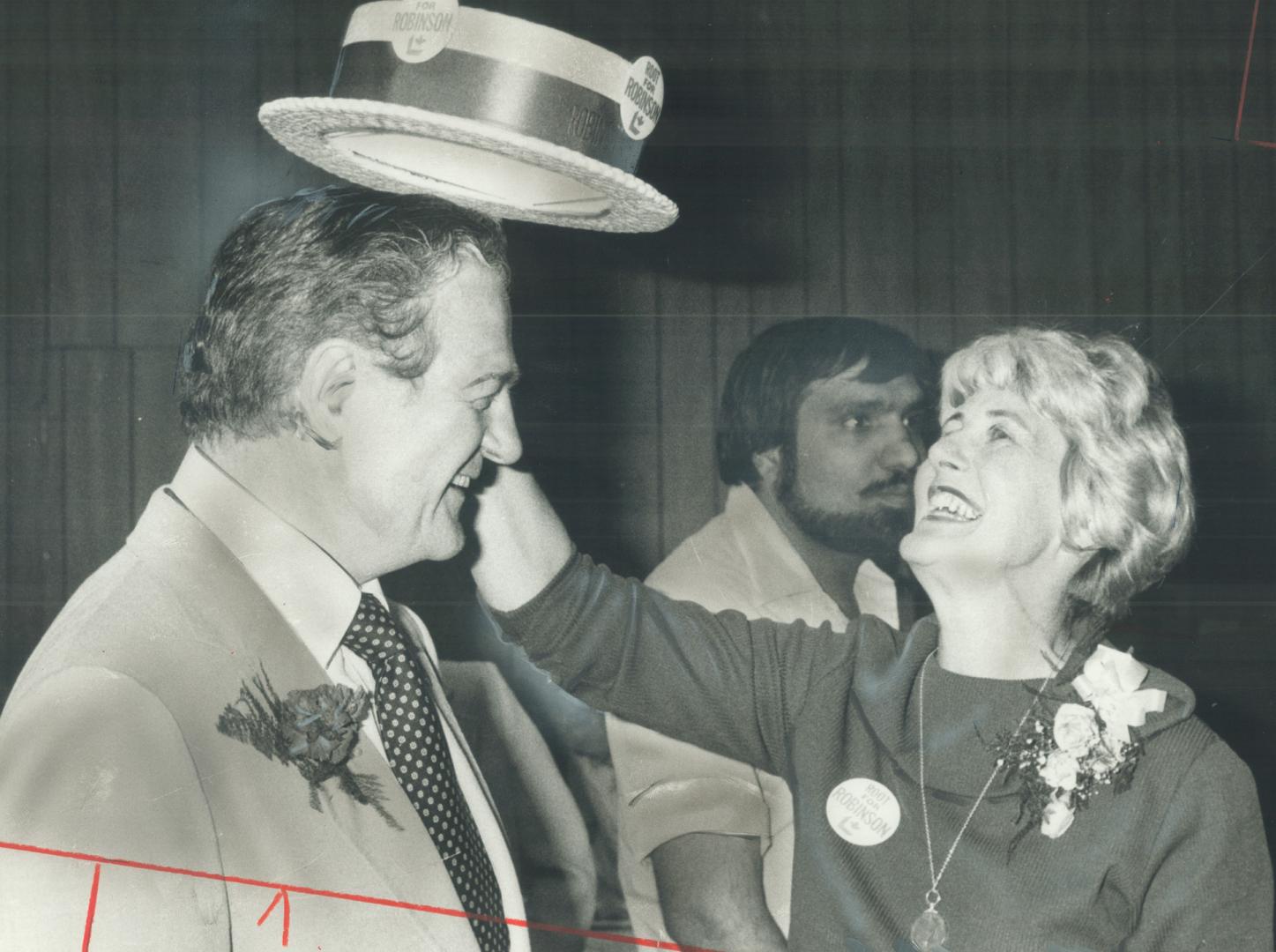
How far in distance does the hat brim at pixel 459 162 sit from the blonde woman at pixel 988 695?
45cm

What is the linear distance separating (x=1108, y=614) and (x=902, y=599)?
0.33m

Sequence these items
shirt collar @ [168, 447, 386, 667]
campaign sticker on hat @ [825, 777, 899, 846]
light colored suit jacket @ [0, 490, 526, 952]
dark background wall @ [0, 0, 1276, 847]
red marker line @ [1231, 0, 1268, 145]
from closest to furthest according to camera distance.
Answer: light colored suit jacket @ [0, 490, 526, 952], shirt collar @ [168, 447, 386, 667], campaign sticker on hat @ [825, 777, 899, 846], dark background wall @ [0, 0, 1276, 847], red marker line @ [1231, 0, 1268, 145]

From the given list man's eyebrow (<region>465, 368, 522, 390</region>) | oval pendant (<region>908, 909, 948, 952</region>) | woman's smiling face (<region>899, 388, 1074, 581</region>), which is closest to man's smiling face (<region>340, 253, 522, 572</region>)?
man's eyebrow (<region>465, 368, 522, 390</region>)

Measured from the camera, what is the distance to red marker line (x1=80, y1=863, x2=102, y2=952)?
1.91m

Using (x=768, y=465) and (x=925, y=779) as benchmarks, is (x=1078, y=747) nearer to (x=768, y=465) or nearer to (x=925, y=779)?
(x=925, y=779)

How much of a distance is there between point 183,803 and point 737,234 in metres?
1.22

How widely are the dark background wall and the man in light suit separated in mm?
114

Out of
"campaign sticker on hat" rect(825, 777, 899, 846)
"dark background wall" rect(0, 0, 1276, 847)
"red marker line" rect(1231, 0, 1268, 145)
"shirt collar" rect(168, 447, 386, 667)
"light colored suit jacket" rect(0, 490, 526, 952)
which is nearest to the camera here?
"light colored suit jacket" rect(0, 490, 526, 952)

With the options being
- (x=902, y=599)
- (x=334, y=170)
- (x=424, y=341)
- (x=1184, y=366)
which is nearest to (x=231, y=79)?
(x=334, y=170)

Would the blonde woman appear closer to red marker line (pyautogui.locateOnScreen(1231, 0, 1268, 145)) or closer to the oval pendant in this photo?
the oval pendant

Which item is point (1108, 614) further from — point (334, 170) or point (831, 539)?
point (334, 170)

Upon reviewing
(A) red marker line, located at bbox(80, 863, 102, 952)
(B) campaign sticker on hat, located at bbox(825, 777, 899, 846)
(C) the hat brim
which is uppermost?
(C) the hat brim

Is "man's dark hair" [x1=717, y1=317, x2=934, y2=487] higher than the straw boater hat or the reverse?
the reverse

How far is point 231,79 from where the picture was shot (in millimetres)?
2305
